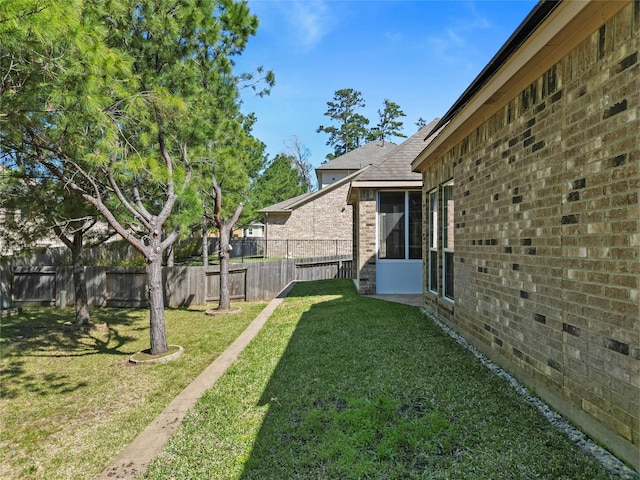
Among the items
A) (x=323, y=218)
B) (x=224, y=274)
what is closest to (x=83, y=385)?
(x=224, y=274)

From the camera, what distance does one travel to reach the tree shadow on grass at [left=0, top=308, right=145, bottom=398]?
5.62 m

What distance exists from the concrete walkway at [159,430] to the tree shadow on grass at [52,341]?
1.89 m

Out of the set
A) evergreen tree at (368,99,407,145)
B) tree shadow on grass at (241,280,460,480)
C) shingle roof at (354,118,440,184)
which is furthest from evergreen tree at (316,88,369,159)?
tree shadow on grass at (241,280,460,480)

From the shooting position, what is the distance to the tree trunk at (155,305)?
6.63 metres

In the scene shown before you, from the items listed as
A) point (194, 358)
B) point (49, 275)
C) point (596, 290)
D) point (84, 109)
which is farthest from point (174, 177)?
point (49, 275)

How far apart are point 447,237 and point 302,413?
4.67m

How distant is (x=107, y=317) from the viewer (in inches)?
417

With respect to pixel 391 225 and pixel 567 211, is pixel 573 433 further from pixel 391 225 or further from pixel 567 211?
pixel 391 225

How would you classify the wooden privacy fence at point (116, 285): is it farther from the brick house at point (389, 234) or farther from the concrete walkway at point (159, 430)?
the concrete walkway at point (159, 430)

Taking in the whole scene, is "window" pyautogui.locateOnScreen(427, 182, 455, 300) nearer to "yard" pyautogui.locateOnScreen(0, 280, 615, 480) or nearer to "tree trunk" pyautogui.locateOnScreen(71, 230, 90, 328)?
"yard" pyautogui.locateOnScreen(0, 280, 615, 480)

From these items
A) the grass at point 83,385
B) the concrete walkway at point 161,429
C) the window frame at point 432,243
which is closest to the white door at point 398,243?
the window frame at point 432,243

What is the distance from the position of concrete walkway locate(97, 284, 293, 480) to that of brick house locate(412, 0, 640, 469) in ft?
11.4

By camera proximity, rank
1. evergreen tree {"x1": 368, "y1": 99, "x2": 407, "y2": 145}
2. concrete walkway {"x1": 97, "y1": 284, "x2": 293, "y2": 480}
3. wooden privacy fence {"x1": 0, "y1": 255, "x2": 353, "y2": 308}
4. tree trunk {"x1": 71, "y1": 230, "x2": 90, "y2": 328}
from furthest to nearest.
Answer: evergreen tree {"x1": 368, "y1": 99, "x2": 407, "y2": 145} → wooden privacy fence {"x1": 0, "y1": 255, "x2": 353, "y2": 308} → tree trunk {"x1": 71, "y1": 230, "x2": 90, "y2": 328} → concrete walkway {"x1": 97, "y1": 284, "x2": 293, "y2": 480}

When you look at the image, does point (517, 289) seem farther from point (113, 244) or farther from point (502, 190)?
point (113, 244)
